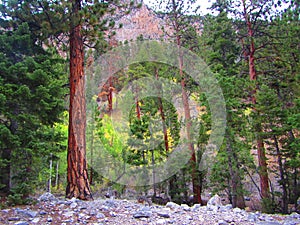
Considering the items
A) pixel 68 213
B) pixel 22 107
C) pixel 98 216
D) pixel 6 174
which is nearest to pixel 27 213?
pixel 68 213

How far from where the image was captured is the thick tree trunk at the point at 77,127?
19.2 feet

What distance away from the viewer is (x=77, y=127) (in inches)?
239

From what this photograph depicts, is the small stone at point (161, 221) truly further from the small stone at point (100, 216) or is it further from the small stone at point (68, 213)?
the small stone at point (68, 213)

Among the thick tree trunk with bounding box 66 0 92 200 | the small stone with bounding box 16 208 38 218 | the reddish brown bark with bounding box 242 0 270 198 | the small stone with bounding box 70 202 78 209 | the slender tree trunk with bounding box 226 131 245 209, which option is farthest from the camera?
the slender tree trunk with bounding box 226 131 245 209

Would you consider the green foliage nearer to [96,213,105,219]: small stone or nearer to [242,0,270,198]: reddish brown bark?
[96,213,105,219]: small stone

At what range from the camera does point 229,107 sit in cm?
905

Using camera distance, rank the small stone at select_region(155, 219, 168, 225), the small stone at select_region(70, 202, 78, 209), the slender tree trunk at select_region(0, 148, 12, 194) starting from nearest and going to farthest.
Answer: the small stone at select_region(155, 219, 168, 225)
the small stone at select_region(70, 202, 78, 209)
the slender tree trunk at select_region(0, 148, 12, 194)

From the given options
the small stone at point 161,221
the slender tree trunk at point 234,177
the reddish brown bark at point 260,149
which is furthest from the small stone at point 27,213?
the slender tree trunk at point 234,177

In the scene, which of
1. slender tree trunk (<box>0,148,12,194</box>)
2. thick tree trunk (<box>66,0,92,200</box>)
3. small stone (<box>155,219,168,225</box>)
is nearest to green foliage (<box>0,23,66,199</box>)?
slender tree trunk (<box>0,148,12,194</box>)

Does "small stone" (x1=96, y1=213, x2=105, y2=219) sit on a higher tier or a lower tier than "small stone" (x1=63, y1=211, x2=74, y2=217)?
lower

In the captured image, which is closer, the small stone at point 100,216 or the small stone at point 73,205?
the small stone at point 100,216

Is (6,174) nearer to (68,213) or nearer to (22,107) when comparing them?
(22,107)

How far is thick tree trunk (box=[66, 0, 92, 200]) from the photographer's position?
586 centimetres

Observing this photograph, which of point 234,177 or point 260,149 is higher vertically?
point 260,149
